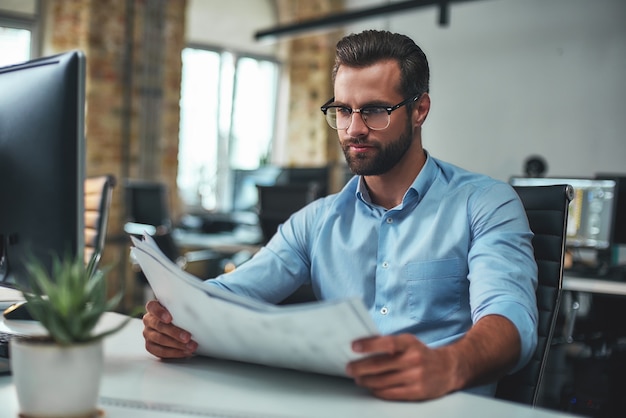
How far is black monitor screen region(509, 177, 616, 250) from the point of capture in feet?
12.5

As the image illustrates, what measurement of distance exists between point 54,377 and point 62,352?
0.11 feet

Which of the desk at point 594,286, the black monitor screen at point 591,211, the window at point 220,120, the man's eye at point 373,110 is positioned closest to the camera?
the man's eye at point 373,110

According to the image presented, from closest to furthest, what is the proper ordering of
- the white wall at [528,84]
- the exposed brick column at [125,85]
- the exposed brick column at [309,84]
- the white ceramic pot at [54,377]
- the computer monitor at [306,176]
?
the white ceramic pot at [54,377] → the computer monitor at [306,176] → the exposed brick column at [125,85] → the white wall at [528,84] → the exposed brick column at [309,84]

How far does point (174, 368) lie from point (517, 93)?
6.33m

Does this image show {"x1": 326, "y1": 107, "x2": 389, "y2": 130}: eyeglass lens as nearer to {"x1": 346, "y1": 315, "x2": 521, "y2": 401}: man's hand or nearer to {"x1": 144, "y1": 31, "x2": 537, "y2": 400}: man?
{"x1": 144, "y1": 31, "x2": 537, "y2": 400}: man

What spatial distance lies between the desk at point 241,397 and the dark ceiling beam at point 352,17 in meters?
4.73

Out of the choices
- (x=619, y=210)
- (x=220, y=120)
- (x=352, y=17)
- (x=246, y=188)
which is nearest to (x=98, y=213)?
(x=619, y=210)

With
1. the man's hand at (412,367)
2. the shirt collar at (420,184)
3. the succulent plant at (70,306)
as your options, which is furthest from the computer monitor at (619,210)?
the succulent plant at (70,306)

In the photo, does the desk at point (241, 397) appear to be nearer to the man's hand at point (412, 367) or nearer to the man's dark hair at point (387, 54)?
the man's hand at point (412, 367)

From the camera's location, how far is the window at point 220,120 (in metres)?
7.52

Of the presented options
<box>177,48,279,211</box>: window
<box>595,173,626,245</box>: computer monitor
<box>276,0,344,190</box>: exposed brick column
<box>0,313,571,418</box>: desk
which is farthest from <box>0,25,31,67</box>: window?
<box>0,313,571,418</box>: desk

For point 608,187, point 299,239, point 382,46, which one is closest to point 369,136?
point 382,46

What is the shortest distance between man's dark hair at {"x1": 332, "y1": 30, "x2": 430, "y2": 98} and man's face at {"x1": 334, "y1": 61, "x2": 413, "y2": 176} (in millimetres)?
15

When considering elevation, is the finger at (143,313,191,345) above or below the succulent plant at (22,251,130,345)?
below
